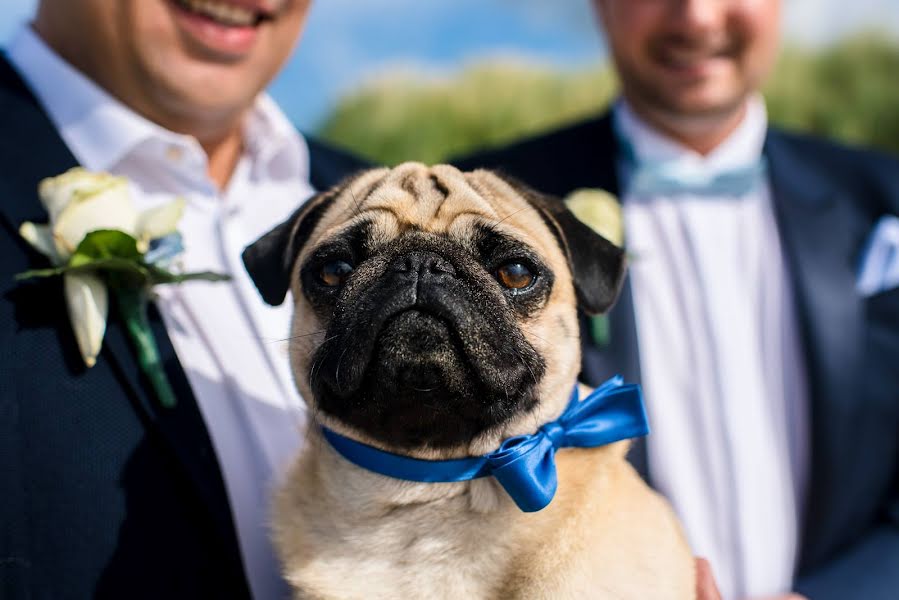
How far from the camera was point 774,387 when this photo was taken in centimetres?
210

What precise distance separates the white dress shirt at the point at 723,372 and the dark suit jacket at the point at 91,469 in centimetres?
113

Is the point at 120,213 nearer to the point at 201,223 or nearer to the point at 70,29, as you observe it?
the point at 201,223

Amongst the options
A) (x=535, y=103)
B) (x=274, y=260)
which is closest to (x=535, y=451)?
(x=274, y=260)

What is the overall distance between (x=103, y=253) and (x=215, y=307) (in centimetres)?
34

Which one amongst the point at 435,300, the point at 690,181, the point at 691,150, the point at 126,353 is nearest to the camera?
the point at 435,300

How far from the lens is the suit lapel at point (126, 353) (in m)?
1.39

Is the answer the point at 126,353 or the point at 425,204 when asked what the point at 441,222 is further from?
the point at 126,353

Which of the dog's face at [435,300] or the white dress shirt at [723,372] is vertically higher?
the dog's face at [435,300]

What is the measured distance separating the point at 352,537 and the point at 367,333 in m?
0.36

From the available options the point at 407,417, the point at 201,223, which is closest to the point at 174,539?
the point at 407,417

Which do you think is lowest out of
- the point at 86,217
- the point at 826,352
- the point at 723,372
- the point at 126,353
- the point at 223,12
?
the point at 723,372

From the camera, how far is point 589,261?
146 centimetres

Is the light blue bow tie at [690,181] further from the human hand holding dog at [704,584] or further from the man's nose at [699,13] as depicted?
the human hand holding dog at [704,584]

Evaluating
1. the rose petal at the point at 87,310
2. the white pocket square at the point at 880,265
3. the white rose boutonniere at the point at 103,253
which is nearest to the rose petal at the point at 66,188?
the white rose boutonniere at the point at 103,253
